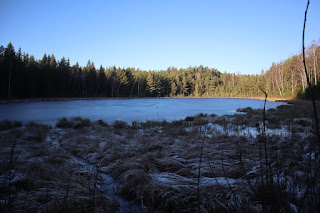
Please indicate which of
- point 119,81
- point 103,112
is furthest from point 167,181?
point 119,81

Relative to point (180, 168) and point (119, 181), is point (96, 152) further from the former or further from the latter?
point (180, 168)

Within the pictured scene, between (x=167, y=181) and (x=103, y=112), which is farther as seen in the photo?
(x=103, y=112)

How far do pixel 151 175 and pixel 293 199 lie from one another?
2.06 m

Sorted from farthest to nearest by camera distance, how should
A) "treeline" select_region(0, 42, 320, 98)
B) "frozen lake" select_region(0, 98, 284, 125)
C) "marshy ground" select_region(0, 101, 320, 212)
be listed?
"treeline" select_region(0, 42, 320, 98), "frozen lake" select_region(0, 98, 284, 125), "marshy ground" select_region(0, 101, 320, 212)

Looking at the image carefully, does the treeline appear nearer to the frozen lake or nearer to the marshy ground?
the marshy ground

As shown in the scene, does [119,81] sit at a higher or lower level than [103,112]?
higher

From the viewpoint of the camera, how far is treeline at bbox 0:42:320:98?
32759 mm

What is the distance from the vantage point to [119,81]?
6084 cm

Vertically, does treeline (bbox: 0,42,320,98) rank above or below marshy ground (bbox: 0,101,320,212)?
above

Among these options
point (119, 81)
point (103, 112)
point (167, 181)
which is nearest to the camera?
point (167, 181)

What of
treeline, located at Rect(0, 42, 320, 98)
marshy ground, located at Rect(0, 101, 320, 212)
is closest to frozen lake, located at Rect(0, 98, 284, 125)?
marshy ground, located at Rect(0, 101, 320, 212)

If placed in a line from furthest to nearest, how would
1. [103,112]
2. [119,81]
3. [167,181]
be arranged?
[119,81], [103,112], [167,181]

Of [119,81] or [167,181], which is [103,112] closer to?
[167,181]

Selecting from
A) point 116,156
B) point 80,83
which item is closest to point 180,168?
point 116,156
